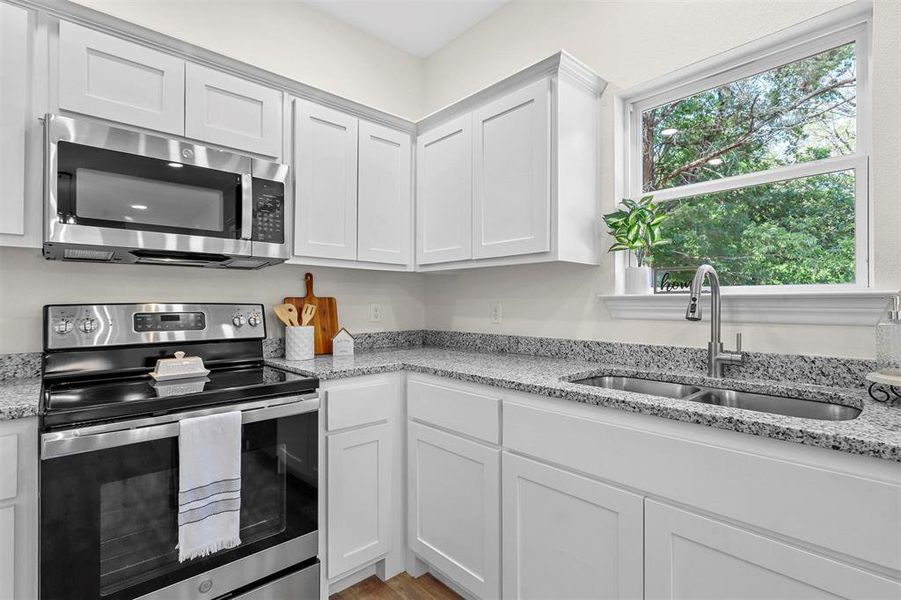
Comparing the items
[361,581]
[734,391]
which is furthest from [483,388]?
[361,581]

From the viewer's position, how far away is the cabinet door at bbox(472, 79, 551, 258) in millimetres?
1897

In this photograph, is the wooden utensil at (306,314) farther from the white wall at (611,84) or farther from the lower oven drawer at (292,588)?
the lower oven drawer at (292,588)

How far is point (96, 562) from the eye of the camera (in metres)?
1.28

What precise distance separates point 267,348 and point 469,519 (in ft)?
4.05

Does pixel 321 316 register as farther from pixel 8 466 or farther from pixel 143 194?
pixel 8 466

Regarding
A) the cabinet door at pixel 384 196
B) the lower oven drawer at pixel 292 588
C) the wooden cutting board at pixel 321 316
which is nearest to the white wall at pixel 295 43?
the cabinet door at pixel 384 196

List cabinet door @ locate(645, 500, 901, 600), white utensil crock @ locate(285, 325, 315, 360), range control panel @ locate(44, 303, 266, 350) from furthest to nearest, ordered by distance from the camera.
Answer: white utensil crock @ locate(285, 325, 315, 360) < range control panel @ locate(44, 303, 266, 350) < cabinet door @ locate(645, 500, 901, 600)

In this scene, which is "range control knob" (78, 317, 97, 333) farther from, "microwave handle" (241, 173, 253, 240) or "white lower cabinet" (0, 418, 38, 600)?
"microwave handle" (241, 173, 253, 240)

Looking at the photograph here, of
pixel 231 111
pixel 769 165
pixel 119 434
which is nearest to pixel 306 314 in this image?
pixel 231 111

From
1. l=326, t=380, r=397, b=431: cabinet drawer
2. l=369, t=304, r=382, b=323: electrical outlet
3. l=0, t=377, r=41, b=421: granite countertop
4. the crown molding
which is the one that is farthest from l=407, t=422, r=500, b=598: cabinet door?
the crown molding

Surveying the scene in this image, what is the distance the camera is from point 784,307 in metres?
1.55

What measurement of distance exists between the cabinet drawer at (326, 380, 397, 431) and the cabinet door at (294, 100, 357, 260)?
676 millimetres

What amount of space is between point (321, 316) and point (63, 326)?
3.45 ft

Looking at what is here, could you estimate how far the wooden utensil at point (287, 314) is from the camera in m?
2.23
